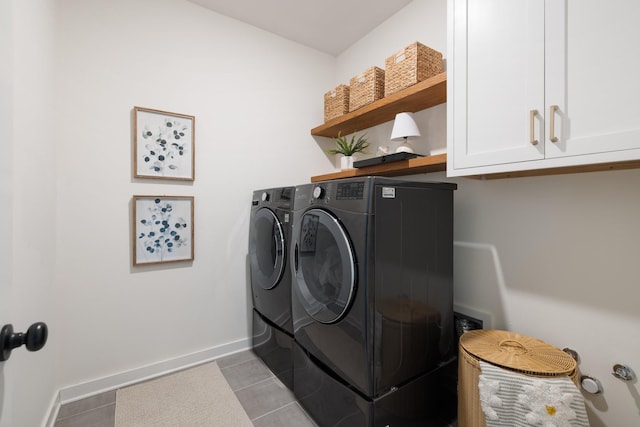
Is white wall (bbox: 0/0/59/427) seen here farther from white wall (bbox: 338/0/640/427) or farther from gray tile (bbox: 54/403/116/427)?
white wall (bbox: 338/0/640/427)

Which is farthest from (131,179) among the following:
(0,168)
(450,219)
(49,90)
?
(450,219)

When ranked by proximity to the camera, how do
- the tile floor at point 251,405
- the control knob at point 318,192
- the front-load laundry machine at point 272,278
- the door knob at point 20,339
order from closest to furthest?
the door knob at point 20,339, the control knob at point 318,192, the tile floor at point 251,405, the front-load laundry machine at point 272,278

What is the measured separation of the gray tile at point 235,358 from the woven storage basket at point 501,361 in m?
1.54

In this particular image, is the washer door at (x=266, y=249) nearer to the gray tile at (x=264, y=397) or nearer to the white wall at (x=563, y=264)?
the gray tile at (x=264, y=397)

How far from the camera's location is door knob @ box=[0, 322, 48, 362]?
0.57 m

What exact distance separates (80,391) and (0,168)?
1798 millimetres

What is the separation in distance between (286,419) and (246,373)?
56 centimetres

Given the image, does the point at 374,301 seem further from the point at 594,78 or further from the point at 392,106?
the point at 392,106

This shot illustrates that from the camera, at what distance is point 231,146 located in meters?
2.23

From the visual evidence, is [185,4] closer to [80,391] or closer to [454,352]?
[80,391]

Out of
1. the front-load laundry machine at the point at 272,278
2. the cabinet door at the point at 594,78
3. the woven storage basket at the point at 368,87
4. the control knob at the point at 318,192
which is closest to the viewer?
the cabinet door at the point at 594,78

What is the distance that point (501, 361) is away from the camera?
1098mm

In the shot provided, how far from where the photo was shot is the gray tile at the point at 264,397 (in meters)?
1.59

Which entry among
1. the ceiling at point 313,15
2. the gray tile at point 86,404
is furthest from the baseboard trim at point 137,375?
the ceiling at point 313,15
